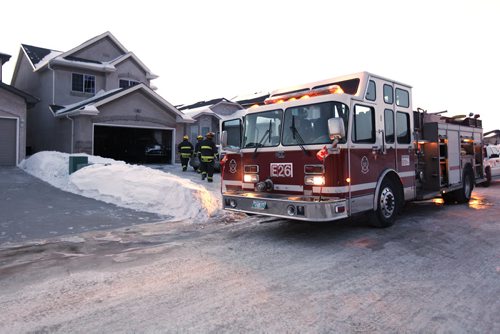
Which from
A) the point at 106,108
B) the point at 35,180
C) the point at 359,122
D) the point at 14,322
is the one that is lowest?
the point at 14,322

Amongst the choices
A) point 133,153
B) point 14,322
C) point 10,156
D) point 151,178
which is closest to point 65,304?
point 14,322

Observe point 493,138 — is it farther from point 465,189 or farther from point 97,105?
point 97,105

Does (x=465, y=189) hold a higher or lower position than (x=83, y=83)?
lower

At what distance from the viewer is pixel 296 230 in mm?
7164

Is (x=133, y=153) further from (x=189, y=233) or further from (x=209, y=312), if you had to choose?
(x=209, y=312)

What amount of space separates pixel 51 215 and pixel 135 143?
15.6m

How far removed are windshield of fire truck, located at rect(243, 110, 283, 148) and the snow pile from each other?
239 centimetres

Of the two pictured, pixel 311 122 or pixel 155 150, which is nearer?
pixel 311 122

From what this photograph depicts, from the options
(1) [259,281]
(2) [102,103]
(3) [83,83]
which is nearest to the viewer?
(1) [259,281]

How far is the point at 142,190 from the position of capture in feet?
34.0

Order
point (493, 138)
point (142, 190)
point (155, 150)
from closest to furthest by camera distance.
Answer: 1. point (142, 190)
2. point (155, 150)
3. point (493, 138)

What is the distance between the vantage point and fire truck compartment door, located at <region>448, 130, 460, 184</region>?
9391 millimetres

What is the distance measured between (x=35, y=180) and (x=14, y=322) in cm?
1185

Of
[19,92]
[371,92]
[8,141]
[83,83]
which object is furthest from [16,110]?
[371,92]
